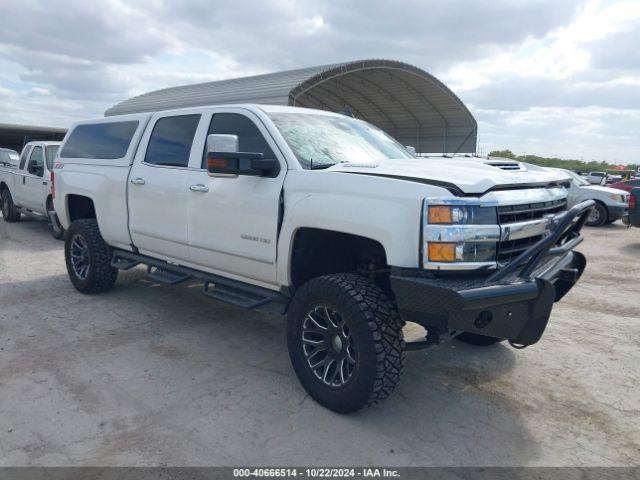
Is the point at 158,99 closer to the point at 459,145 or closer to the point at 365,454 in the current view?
the point at 459,145

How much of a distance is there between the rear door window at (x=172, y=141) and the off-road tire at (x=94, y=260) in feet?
4.18

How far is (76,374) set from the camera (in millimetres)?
4137

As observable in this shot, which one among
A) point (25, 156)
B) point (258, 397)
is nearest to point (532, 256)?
point (258, 397)

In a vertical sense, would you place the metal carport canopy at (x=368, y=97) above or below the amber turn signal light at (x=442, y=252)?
above

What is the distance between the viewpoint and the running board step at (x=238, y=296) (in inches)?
166

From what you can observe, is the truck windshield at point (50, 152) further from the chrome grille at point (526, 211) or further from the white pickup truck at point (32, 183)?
the chrome grille at point (526, 211)

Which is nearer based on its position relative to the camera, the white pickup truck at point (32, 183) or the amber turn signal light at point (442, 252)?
the amber turn signal light at point (442, 252)

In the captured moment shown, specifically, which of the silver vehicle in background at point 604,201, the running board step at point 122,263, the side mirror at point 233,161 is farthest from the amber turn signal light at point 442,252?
the silver vehicle in background at point 604,201

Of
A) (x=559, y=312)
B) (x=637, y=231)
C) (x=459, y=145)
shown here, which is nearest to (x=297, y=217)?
(x=559, y=312)

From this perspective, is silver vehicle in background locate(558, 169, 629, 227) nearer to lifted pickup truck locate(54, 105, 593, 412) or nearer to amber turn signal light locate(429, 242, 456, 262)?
lifted pickup truck locate(54, 105, 593, 412)

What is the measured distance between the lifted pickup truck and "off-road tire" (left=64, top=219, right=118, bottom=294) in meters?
0.47

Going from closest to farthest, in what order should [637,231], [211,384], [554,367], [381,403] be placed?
[381,403]
[211,384]
[554,367]
[637,231]

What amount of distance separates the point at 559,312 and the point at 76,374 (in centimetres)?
501

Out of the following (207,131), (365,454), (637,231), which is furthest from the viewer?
(637,231)
